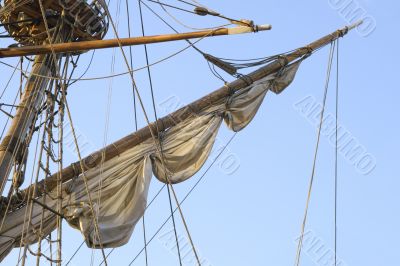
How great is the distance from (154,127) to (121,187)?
1.07m

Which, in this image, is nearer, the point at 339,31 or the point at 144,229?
the point at 144,229

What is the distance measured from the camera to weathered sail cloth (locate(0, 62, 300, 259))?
11156mm

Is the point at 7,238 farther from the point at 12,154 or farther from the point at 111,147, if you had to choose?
the point at 111,147

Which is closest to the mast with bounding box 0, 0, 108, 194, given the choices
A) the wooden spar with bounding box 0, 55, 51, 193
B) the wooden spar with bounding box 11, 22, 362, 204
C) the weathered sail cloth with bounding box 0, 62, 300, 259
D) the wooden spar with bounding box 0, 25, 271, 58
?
the wooden spar with bounding box 0, 55, 51, 193

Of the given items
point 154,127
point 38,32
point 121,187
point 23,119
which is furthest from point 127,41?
point 38,32

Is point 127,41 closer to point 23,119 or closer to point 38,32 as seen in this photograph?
point 23,119

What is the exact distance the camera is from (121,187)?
11688mm

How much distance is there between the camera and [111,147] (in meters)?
11.9

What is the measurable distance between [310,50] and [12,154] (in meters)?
5.68

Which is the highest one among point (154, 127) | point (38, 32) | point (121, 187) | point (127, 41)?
point (38, 32)

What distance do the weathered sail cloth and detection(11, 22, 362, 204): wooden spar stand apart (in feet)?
0.27

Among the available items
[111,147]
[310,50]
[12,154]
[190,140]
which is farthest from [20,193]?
[310,50]

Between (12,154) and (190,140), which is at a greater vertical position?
(12,154)

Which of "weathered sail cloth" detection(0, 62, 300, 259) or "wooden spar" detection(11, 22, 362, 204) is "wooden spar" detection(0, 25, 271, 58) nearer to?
"wooden spar" detection(11, 22, 362, 204)
